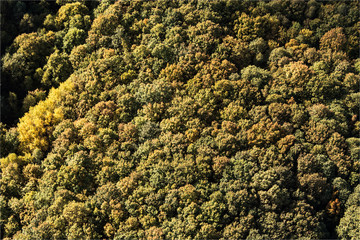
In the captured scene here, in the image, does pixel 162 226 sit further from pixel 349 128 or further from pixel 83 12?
pixel 83 12

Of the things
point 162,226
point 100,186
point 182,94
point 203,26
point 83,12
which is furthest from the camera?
point 83,12

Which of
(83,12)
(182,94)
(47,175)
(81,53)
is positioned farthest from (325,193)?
(83,12)

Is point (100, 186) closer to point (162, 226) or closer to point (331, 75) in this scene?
point (162, 226)

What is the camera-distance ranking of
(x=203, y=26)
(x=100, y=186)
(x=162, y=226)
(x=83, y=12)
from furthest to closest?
(x=83, y=12)
(x=203, y=26)
(x=100, y=186)
(x=162, y=226)

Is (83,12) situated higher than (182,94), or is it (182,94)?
(83,12)

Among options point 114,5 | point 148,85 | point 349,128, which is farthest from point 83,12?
point 349,128

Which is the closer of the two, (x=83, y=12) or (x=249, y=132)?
(x=249, y=132)

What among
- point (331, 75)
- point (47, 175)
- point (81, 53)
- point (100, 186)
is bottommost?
point (331, 75)
